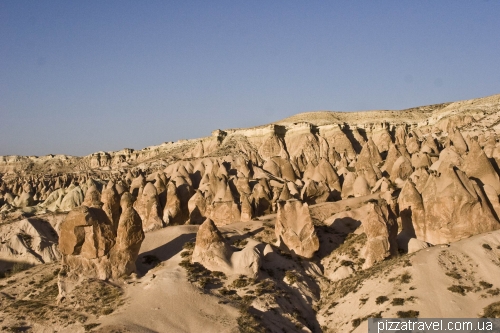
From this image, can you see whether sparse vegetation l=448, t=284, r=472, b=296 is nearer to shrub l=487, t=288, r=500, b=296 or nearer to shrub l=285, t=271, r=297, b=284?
shrub l=487, t=288, r=500, b=296

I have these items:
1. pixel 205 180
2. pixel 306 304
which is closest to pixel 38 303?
pixel 306 304

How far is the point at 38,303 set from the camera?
2694 centimetres

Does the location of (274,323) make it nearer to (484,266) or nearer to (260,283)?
(260,283)

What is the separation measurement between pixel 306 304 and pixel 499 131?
52356 mm

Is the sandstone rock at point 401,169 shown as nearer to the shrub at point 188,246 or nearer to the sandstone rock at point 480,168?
the sandstone rock at point 480,168

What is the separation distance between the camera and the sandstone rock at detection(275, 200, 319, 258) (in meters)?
32.2

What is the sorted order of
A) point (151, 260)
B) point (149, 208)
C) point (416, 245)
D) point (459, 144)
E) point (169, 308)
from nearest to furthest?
point (169, 308), point (416, 245), point (151, 260), point (149, 208), point (459, 144)

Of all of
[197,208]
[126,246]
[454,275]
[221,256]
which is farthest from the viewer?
[197,208]

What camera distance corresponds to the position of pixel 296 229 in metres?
33.1

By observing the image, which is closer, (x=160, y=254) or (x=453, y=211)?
(x=453, y=211)

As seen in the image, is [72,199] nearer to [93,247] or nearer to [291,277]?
[93,247]

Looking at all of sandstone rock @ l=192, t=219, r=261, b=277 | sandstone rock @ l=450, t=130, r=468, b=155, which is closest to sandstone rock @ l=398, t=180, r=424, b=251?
sandstone rock @ l=192, t=219, r=261, b=277

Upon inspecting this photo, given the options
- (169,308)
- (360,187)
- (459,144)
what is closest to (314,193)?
(360,187)

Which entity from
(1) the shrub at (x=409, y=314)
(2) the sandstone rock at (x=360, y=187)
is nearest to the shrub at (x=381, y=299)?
(1) the shrub at (x=409, y=314)
